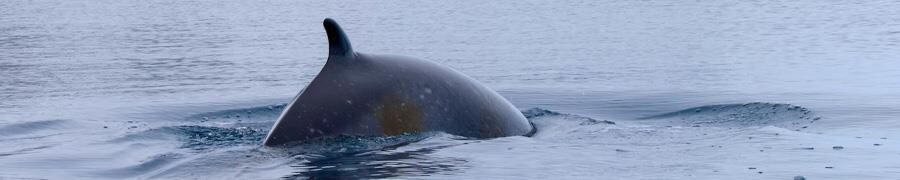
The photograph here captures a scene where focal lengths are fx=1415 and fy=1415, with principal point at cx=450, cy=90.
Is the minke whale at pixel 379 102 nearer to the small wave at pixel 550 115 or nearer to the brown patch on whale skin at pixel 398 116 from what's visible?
the brown patch on whale skin at pixel 398 116

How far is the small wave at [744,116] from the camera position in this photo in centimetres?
947

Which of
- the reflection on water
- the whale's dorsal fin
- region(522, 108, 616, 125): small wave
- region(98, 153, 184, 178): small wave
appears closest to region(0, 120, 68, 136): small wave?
region(98, 153, 184, 178): small wave

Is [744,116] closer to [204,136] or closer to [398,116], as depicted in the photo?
[204,136]

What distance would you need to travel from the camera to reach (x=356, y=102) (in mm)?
6695

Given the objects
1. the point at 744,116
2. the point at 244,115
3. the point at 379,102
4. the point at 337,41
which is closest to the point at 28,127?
the point at 244,115

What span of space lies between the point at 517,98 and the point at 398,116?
5.91 metres

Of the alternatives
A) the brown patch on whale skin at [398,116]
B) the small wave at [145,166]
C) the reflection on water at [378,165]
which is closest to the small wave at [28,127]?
the small wave at [145,166]

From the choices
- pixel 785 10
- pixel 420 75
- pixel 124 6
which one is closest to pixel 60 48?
pixel 420 75

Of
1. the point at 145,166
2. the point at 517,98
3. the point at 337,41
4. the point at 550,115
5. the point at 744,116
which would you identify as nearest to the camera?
the point at 337,41

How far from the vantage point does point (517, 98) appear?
496 inches

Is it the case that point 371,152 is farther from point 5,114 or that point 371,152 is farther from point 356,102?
point 5,114

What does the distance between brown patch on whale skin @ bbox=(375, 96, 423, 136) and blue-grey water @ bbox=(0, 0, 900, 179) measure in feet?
0.28

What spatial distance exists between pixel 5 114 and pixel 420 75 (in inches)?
214

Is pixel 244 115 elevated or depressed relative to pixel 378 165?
elevated
